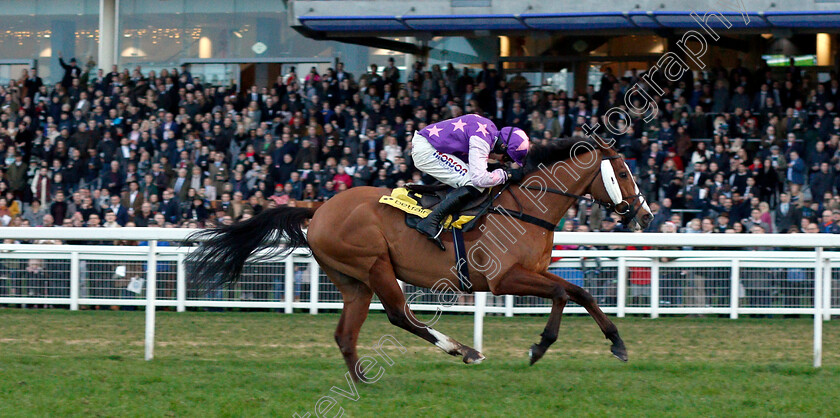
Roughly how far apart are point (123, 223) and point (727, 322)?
6.47 meters

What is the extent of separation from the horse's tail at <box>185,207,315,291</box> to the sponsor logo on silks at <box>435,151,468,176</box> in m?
0.91

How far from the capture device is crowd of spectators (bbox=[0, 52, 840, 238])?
400 inches

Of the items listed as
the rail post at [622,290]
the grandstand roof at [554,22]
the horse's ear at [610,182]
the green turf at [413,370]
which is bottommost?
the green turf at [413,370]

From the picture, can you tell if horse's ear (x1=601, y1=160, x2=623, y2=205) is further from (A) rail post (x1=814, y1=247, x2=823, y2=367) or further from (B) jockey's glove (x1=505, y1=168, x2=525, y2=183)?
(A) rail post (x1=814, y1=247, x2=823, y2=367)

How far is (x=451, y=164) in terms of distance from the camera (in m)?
5.24

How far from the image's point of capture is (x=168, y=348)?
6.39 metres

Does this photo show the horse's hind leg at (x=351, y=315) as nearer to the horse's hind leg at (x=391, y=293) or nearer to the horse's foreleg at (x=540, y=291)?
the horse's hind leg at (x=391, y=293)

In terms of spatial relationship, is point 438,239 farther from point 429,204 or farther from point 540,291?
point 540,291

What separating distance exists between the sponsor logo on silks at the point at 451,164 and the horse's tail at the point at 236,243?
908mm

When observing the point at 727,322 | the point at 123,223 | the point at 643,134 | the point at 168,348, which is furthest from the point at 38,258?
the point at 643,134

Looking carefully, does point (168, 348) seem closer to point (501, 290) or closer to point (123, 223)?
point (501, 290)

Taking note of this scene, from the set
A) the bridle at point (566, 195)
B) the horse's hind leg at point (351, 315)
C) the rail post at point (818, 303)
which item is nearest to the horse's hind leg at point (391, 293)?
the horse's hind leg at point (351, 315)

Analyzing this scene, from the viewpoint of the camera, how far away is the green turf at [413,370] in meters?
4.29

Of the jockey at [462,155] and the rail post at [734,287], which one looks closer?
the jockey at [462,155]
